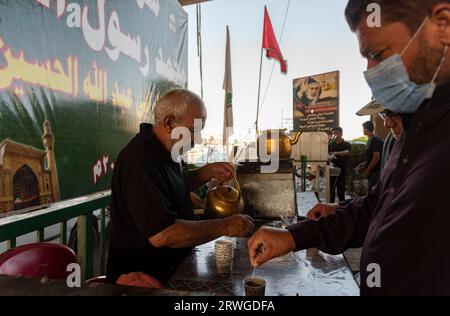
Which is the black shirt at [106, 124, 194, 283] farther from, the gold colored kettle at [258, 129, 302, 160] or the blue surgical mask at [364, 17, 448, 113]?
the gold colored kettle at [258, 129, 302, 160]

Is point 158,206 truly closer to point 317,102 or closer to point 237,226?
point 237,226

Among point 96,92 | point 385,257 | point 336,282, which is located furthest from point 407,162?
point 96,92

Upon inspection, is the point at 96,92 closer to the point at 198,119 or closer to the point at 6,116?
the point at 6,116

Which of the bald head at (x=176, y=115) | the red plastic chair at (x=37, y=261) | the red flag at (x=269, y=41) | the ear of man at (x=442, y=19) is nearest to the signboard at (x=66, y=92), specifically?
the red plastic chair at (x=37, y=261)

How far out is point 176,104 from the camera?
5.85ft

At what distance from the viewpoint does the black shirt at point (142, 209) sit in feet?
4.83

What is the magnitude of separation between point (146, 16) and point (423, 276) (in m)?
4.16

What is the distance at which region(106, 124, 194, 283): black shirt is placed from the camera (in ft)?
4.83

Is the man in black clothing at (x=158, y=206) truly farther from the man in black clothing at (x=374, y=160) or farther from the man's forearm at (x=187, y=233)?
the man in black clothing at (x=374, y=160)

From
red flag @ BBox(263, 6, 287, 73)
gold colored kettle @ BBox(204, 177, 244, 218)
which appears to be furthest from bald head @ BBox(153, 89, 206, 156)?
red flag @ BBox(263, 6, 287, 73)

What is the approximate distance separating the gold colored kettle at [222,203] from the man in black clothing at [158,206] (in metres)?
0.19

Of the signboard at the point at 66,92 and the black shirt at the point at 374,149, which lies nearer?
the signboard at the point at 66,92

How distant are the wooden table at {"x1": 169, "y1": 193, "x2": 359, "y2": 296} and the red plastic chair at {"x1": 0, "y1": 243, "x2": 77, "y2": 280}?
49cm

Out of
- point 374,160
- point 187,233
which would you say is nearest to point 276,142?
point 187,233
